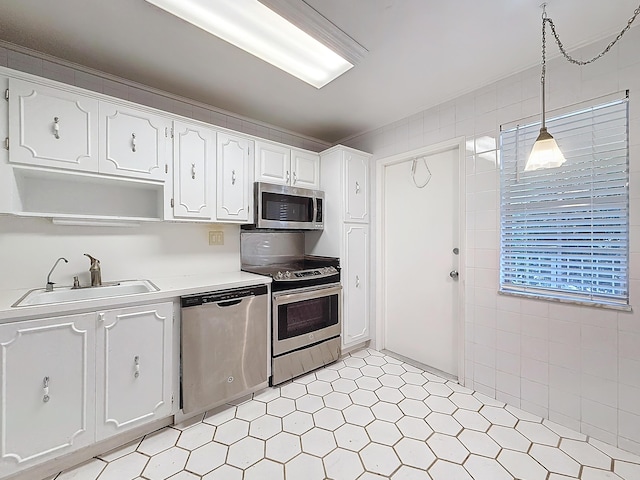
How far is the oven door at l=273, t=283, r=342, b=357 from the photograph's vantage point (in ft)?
7.66

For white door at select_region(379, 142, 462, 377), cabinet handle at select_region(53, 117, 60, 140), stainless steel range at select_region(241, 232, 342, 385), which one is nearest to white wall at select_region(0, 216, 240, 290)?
stainless steel range at select_region(241, 232, 342, 385)

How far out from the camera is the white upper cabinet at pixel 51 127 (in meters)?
1.56

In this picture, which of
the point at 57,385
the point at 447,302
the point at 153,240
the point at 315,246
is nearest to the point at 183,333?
the point at 57,385

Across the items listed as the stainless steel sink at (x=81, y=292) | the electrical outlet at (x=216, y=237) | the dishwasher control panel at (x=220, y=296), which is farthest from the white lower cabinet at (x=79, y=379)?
the electrical outlet at (x=216, y=237)

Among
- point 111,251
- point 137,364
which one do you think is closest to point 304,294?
point 137,364

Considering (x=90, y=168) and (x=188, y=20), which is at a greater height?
(x=188, y=20)

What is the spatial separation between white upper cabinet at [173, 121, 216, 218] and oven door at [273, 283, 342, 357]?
0.95 m

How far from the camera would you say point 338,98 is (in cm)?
241

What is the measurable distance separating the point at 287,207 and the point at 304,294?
83 centimetres

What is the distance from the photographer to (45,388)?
1.42m

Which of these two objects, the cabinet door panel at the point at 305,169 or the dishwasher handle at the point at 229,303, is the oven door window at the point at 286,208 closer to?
the cabinet door panel at the point at 305,169

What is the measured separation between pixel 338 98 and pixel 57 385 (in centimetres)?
266

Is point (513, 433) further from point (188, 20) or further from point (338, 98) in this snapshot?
point (188, 20)

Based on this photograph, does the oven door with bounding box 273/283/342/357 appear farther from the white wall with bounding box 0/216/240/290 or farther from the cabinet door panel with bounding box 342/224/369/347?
the white wall with bounding box 0/216/240/290
